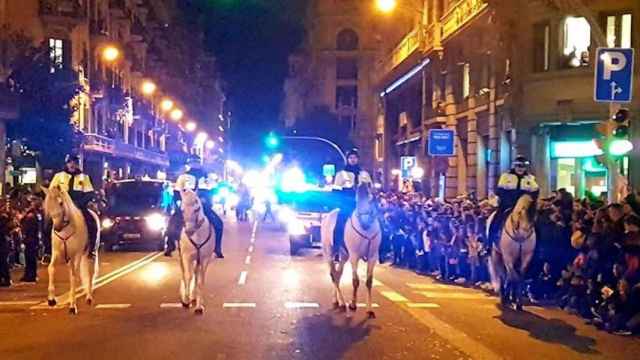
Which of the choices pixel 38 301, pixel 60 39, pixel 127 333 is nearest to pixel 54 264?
pixel 38 301

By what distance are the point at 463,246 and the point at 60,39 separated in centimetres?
4100

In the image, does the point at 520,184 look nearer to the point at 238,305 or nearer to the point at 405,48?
the point at 238,305

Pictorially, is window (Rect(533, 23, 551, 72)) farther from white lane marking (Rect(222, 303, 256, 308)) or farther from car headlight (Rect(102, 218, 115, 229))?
white lane marking (Rect(222, 303, 256, 308))

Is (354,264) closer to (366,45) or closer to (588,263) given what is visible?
(588,263)

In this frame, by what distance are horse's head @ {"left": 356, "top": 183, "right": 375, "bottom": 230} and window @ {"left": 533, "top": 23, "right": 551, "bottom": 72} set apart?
17978mm

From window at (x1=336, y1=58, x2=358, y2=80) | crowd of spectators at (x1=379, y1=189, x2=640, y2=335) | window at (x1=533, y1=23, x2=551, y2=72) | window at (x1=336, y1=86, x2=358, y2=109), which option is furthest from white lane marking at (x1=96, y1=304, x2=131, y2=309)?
window at (x1=336, y1=58, x2=358, y2=80)

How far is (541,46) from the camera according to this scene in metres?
32.7

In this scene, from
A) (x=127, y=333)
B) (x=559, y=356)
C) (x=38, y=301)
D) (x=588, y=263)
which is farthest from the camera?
(x=38, y=301)

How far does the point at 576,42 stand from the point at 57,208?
67.3 feet

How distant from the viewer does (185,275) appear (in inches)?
645

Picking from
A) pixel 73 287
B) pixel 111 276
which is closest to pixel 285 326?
pixel 73 287

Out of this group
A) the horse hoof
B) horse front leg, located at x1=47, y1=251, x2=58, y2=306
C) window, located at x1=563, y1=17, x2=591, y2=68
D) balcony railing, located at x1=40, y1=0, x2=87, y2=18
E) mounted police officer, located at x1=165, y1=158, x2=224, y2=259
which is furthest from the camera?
balcony railing, located at x1=40, y1=0, x2=87, y2=18

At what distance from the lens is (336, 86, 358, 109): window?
119 meters

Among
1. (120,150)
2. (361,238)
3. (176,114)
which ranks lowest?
(361,238)
